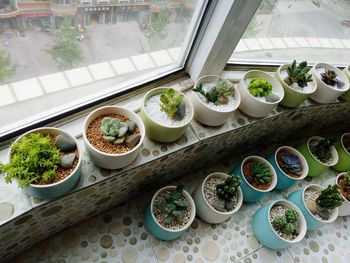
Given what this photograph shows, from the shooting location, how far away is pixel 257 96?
4.50ft

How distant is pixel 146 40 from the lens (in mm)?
1189

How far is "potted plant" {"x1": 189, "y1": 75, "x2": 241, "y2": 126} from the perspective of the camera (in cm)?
126

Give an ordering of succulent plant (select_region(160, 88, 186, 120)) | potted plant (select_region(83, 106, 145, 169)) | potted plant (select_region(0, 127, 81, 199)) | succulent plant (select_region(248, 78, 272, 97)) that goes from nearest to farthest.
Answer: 1. potted plant (select_region(0, 127, 81, 199))
2. potted plant (select_region(83, 106, 145, 169))
3. succulent plant (select_region(160, 88, 186, 120))
4. succulent plant (select_region(248, 78, 272, 97))

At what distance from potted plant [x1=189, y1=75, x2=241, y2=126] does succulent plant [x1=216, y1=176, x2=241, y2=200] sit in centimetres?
23

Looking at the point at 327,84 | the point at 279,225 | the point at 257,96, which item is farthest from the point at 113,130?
the point at 327,84

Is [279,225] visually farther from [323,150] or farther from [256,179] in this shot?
[323,150]

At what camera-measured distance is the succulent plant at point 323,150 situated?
1.63 metres

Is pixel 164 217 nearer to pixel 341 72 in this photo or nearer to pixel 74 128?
pixel 74 128

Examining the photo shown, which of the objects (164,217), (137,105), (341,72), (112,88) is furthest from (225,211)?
(341,72)

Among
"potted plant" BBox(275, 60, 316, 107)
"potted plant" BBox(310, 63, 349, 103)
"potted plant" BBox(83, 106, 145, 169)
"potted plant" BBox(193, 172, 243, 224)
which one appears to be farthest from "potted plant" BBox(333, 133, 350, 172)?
"potted plant" BBox(83, 106, 145, 169)

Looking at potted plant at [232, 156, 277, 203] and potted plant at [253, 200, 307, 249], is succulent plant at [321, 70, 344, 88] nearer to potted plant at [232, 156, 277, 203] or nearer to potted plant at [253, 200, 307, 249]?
potted plant at [232, 156, 277, 203]

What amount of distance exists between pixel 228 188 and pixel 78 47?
2.49ft

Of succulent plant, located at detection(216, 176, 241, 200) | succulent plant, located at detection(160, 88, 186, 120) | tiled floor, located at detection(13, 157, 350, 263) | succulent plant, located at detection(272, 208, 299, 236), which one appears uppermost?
succulent plant, located at detection(160, 88, 186, 120)

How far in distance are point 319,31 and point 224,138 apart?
672 mm
